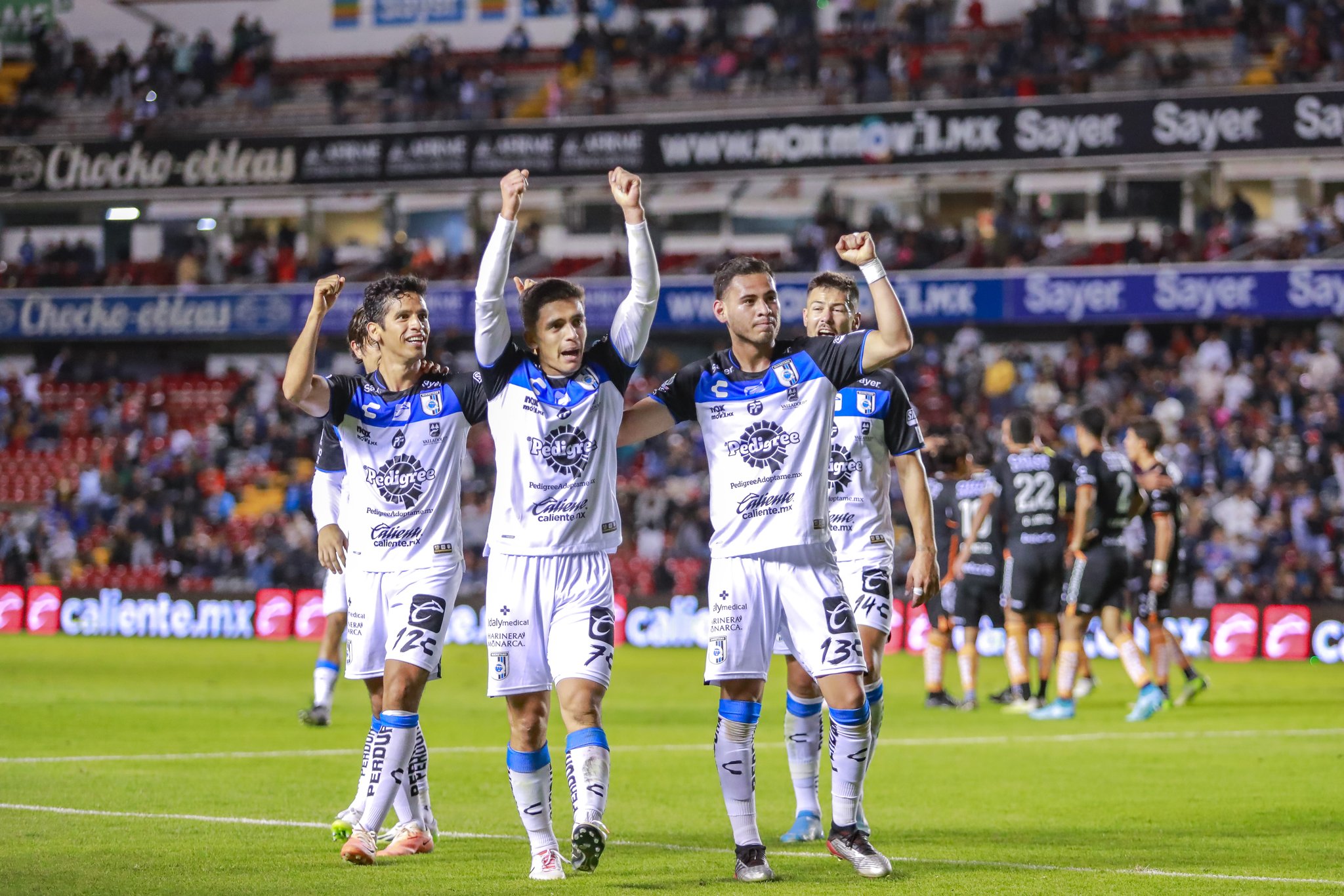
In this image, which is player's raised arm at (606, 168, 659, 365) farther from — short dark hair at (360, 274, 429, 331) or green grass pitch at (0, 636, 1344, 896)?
green grass pitch at (0, 636, 1344, 896)

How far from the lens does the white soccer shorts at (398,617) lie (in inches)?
298

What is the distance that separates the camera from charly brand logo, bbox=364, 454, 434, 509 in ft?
25.8

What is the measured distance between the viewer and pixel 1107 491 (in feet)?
51.4

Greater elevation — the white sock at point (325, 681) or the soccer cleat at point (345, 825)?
the soccer cleat at point (345, 825)

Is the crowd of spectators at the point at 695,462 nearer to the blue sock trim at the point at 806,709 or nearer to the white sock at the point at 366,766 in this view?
the blue sock trim at the point at 806,709

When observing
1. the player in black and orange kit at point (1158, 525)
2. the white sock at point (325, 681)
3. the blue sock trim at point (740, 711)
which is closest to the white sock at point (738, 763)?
the blue sock trim at point (740, 711)

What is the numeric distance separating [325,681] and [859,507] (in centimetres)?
637

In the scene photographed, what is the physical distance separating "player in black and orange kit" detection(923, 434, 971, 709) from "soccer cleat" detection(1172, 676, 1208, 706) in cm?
247

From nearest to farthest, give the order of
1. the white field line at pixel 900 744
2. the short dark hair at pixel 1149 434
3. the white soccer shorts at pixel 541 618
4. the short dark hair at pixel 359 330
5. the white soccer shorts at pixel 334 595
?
the white soccer shorts at pixel 541 618 < the short dark hair at pixel 359 330 < the white field line at pixel 900 744 < the white soccer shorts at pixel 334 595 < the short dark hair at pixel 1149 434

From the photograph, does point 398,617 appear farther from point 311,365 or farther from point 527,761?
point 311,365

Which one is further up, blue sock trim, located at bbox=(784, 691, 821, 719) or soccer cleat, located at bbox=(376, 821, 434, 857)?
blue sock trim, located at bbox=(784, 691, 821, 719)

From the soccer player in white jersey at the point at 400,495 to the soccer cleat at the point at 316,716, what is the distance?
253 inches

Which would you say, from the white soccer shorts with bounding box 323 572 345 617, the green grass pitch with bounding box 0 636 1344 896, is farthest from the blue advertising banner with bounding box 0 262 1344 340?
the white soccer shorts with bounding box 323 572 345 617

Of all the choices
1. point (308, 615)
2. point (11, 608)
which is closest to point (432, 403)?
point (308, 615)
